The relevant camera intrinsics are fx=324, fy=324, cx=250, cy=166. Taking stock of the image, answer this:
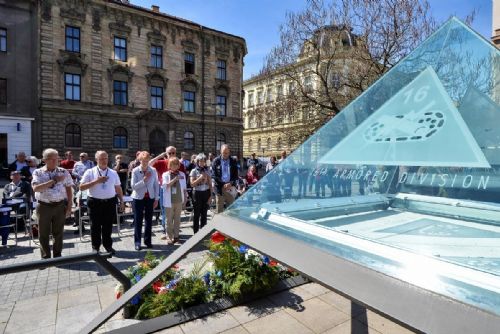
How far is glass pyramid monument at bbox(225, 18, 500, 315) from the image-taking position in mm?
1092

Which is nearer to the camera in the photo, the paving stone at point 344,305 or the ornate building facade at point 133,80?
the paving stone at point 344,305

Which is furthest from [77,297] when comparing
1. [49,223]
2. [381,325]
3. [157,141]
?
[157,141]

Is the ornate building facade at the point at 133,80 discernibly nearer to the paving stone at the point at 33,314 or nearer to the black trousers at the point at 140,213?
the black trousers at the point at 140,213

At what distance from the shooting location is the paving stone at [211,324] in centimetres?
316

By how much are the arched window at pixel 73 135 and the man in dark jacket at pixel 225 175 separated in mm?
21742

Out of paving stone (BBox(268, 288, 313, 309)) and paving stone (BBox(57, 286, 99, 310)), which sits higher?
paving stone (BBox(268, 288, 313, 309))

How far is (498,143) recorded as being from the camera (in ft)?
3.92

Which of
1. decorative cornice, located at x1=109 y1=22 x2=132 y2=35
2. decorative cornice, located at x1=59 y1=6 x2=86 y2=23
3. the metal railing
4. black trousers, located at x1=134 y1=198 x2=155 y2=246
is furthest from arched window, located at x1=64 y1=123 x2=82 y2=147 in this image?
the metal railing

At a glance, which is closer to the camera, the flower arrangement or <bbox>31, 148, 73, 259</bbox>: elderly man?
the flower arrangement

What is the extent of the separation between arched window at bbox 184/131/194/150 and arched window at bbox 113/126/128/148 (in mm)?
5457

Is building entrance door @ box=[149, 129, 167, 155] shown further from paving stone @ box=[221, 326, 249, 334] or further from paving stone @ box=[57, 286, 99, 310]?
paving stone @ box=[221, 326, 249, 334]

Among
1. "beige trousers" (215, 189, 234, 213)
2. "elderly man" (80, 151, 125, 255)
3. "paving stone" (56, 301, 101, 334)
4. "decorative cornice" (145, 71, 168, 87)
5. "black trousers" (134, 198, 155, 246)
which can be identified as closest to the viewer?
"paving stone" (56, 301, 101, 334)

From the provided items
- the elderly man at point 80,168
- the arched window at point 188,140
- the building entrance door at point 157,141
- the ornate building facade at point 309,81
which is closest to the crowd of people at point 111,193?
the elderly man at point 80,168

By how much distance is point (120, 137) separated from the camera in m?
27.6
